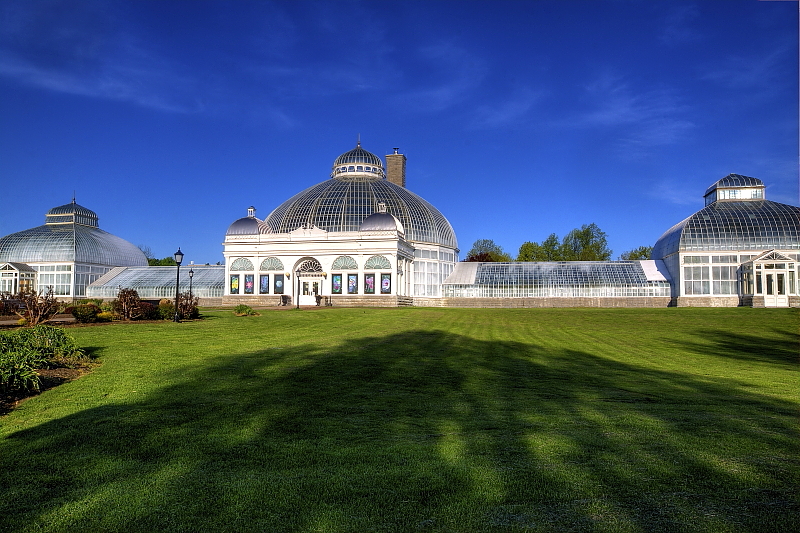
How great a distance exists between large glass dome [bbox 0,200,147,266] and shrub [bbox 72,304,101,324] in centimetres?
5465

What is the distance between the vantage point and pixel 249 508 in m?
5.21

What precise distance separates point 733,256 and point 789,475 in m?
62.2

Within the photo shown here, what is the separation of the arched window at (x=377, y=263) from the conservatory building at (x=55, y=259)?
4009 centimetres

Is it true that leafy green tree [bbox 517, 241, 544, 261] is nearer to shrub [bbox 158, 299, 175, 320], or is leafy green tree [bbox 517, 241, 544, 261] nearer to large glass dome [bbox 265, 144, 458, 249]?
Result: large glass dome [bbox 265, 144, 458, 249]

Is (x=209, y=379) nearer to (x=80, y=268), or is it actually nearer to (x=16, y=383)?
(x=16, y=383)

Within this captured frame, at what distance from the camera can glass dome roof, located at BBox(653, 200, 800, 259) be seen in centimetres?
5884

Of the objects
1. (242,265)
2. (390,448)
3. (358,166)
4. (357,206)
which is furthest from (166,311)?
(358,166)

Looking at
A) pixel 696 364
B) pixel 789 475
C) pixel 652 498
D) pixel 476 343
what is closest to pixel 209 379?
pixel 652 498

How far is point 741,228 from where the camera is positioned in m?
59.9

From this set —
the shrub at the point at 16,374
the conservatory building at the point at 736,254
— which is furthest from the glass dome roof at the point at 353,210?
the shrub at the point at 16,374

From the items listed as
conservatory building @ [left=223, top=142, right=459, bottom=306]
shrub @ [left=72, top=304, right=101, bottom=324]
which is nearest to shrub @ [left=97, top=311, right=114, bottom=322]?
shrub @ [left=72, top=304, right=101, bottom=324]

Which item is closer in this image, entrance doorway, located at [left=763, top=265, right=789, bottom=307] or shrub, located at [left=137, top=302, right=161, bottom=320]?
shrub, located at [left=137, top=302, right=161, bottom=320]

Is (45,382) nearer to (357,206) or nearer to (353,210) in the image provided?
(353,210)

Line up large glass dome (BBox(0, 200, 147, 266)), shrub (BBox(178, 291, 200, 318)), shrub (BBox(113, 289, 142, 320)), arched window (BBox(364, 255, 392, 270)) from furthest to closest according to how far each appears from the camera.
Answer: large glass dome (BBox(0, 200, 147, 266)), arched window (BBox(364, 255, 392, 270)), shrub (BBox(178, 291, 200, 318)), shrub (BBox(113, 289, 142, 320))
